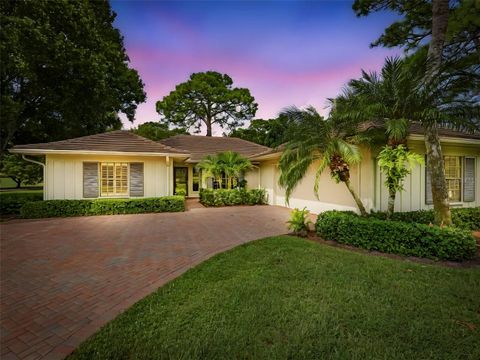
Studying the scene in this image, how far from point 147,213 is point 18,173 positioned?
30042mm

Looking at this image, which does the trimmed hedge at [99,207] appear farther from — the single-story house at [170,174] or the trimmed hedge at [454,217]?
the trimmed hedge at [454,217]

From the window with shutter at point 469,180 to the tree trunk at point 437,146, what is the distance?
441 cm

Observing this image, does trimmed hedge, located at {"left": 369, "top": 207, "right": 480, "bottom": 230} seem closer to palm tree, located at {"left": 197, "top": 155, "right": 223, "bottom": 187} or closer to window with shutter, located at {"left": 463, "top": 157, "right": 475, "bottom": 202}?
window with shutter, located at {"left": 463, "top": 157, "right": 475, "bottom": 202}

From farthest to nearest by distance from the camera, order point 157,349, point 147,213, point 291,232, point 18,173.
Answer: point 18,173 → point 147,213 → point 291,232 → point 157,349

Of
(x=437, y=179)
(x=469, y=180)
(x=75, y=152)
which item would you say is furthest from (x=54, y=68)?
(x=469, y=180)

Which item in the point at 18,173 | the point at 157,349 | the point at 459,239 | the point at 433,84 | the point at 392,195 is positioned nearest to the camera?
the point at 157,349

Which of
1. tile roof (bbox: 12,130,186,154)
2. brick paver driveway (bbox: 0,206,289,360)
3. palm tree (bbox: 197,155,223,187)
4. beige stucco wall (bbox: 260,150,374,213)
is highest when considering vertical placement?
tile roof (bbox: 12,130,186,154)

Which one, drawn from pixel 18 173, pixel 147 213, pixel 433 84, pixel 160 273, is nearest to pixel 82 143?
pixel 147 213

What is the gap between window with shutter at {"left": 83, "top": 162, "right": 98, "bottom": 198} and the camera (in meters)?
12.4

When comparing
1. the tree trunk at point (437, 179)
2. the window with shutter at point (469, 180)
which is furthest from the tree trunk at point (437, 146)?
the window with shutter at point (469, 180)

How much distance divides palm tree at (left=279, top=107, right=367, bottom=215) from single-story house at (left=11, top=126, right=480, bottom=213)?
1819mm

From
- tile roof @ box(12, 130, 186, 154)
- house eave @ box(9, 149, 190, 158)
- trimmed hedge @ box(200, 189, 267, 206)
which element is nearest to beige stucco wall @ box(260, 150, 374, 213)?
trimmed hedge @ box(200, 189, 267, 206)

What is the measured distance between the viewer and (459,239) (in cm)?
512

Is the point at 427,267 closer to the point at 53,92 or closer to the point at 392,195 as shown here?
the point at 392,195
